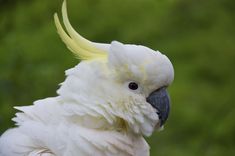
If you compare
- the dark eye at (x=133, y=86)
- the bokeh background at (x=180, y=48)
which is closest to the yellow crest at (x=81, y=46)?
the dark eye at (x=133, y=86)

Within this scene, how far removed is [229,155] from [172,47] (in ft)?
2.70

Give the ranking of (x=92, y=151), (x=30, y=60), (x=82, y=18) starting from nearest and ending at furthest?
1. (x=92, y=151)
2. (x=30, y=60)
3. (x=82, y=18)

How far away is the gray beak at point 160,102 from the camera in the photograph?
1.88 meters

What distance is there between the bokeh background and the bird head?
1212 millimetres

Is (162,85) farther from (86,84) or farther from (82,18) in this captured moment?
(82,18)

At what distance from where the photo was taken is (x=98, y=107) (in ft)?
6.02

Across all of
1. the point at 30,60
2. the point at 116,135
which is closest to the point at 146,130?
the point at 116,135

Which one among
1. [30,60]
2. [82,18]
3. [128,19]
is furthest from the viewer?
[128,19]

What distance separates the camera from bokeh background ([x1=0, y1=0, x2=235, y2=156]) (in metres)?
3.54

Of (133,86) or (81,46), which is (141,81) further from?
(81,46)

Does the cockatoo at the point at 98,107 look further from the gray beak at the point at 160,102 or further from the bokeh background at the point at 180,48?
the bokeh background at the point at 180,48

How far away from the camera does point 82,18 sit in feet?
12.6

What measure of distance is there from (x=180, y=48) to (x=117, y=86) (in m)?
2.62

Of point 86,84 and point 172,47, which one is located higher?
point 172,47
